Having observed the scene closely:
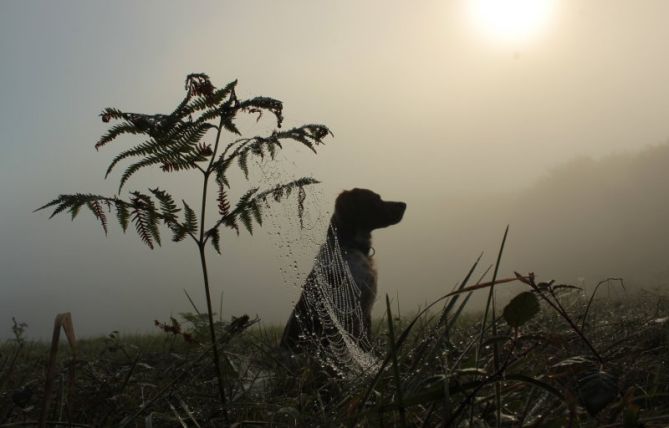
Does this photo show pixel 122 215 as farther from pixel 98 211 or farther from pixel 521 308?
pixel 521 308

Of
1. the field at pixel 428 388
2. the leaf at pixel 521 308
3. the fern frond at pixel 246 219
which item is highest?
the fern frond at pixel 246 219

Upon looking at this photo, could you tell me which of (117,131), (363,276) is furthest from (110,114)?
(363,276)

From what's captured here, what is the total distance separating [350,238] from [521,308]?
5.27 metres

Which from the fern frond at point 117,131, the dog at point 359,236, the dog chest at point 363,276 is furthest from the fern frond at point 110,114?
the dog chest at point 363,276

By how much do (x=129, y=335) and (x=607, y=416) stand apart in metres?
7.83

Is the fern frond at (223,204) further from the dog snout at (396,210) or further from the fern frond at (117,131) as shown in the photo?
the dog snout at (396,210)

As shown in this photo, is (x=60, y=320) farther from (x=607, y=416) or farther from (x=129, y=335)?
(x=129, y=335)

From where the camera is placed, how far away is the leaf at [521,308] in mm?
1142

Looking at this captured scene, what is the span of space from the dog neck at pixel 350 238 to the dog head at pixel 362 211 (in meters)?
0.01

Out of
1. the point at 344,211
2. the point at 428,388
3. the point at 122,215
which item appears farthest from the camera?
the point at 344,211

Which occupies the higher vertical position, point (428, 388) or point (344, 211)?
point (344, 211)

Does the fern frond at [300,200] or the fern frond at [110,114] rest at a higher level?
the fern frond at [110,114]

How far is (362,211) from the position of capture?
650 cm

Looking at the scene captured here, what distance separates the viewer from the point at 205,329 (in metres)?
3.23
